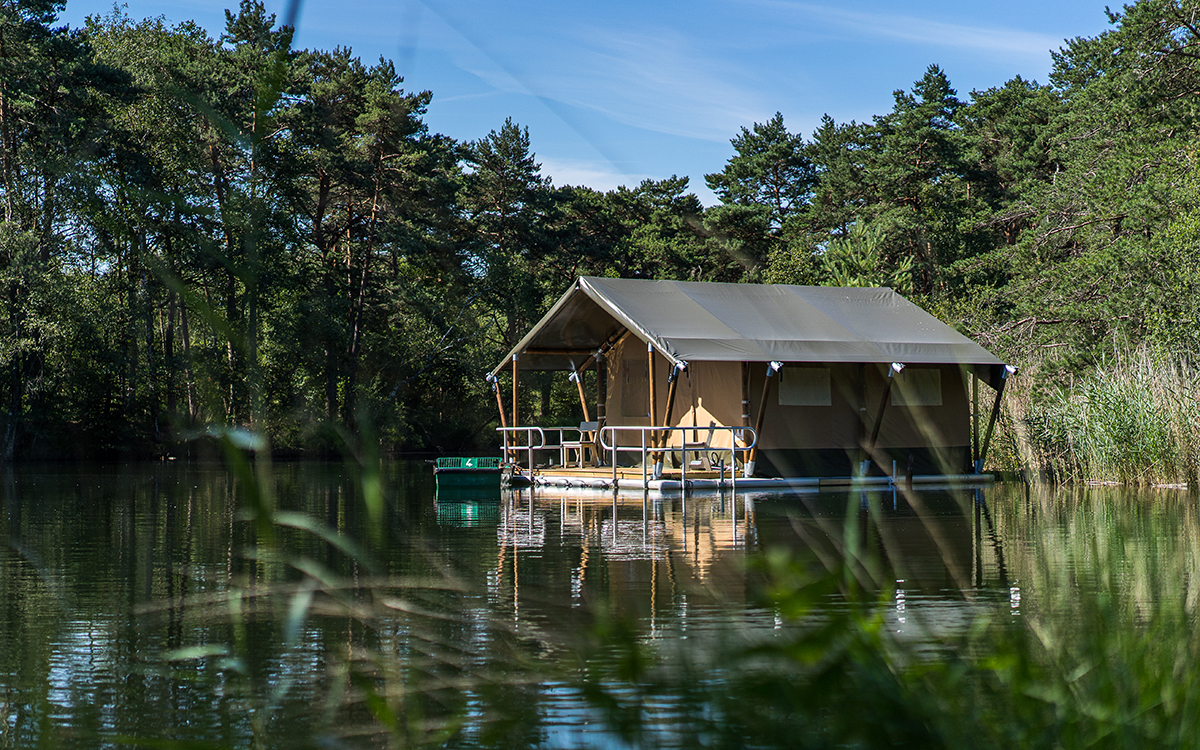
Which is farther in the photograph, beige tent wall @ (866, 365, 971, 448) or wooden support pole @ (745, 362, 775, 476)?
beige tent wall @ (866, 365, 971, 448)

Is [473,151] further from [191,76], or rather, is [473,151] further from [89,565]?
[89,565]

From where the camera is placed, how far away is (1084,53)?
3597 cm

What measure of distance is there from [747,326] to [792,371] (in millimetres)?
1081

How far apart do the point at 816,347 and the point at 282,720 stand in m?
15.7

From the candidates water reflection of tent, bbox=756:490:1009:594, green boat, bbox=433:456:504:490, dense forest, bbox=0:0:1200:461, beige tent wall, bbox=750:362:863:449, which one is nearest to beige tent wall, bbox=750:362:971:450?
beige tent wall, bbox=750:362:863:449

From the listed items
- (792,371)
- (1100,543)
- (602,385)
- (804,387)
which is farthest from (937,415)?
(1100,543)

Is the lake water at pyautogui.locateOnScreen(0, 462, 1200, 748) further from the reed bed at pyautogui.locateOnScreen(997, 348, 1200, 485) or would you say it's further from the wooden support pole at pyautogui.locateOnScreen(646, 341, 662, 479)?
the wooden support pole at pyautogui.locateOnScreen(646, 341, 662, 479)

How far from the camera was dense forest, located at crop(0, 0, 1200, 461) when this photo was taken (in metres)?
23.0

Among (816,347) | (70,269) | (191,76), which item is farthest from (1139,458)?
(70,269)

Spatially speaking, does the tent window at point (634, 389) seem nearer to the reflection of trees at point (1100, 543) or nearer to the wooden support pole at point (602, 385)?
the wooden support pole at point (602, 385)

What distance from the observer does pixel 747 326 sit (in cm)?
1964

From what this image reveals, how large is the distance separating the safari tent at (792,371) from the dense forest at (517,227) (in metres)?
1.91

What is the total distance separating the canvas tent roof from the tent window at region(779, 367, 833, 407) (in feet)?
2.14

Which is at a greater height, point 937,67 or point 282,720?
point 937,67
